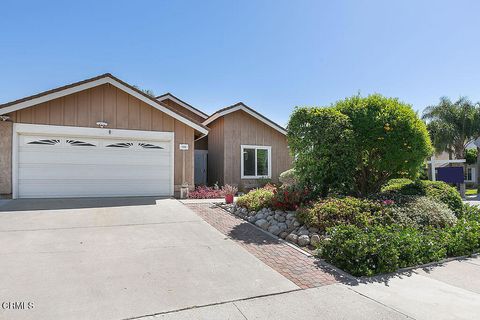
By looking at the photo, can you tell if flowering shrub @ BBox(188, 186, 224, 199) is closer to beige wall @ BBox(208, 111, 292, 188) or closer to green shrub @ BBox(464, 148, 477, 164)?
beige wall @ BBox(208, 111, 292, 188)

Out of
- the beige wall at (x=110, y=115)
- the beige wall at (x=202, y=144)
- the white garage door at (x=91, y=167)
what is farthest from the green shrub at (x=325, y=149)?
the beige wall at (x=202, y=144)

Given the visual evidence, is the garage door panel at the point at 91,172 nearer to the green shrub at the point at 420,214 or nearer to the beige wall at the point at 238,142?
the beige wall at the point at 238,142

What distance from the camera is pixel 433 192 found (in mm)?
8391

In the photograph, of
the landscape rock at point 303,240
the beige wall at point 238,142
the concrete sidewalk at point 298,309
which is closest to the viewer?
the concrete sidewalk at point 298,309

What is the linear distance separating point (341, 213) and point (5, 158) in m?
11.0

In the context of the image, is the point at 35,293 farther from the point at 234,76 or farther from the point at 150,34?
the point at 234,76

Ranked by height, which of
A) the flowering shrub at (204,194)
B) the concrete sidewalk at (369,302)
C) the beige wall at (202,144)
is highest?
the beige wall at (202,144)

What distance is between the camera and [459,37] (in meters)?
9.20

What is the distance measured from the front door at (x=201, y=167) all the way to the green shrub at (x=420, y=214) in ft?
36.8

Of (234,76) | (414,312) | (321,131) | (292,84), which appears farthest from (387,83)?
(414,312)

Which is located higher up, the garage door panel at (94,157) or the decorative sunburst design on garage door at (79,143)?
the decorative sunburst design on garage door at (79,143)

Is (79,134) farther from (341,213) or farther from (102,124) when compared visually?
(341,213)

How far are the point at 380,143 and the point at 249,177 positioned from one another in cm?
815

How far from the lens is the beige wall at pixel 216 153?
1524 cm
